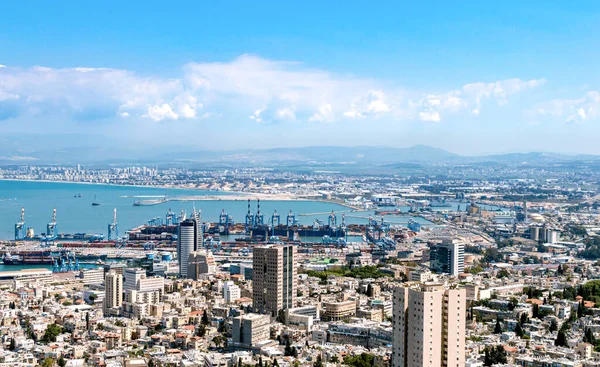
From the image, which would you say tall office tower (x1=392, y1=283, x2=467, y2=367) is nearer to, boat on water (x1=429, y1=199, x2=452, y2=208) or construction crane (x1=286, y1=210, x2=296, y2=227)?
construction crane (x1=286, y1=210, x2=296, y2=227)

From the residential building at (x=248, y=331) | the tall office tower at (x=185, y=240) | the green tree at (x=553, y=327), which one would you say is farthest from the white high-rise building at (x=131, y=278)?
the green tree at (x=553, y=327)

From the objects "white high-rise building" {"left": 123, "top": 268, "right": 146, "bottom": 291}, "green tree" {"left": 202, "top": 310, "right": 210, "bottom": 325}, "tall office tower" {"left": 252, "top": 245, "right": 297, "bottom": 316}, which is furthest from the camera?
"white high-rise building" {"left": 123, "top": 268, "right": 146, "bottom": 291}

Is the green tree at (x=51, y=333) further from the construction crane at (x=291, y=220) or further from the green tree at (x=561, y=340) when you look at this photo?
the construction crane at (x=291, y=220)

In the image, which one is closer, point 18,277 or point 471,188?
point 18,277

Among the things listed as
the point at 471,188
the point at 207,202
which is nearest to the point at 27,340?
the point at 207,202

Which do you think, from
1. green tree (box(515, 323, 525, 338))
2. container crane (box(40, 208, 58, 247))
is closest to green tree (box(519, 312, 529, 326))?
green tree (box(515, 323, 525, 338))

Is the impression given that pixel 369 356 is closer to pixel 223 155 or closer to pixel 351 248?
pixel 351 248

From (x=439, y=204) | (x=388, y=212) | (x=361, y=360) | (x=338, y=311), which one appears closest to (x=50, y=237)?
(x=338, y=311)
